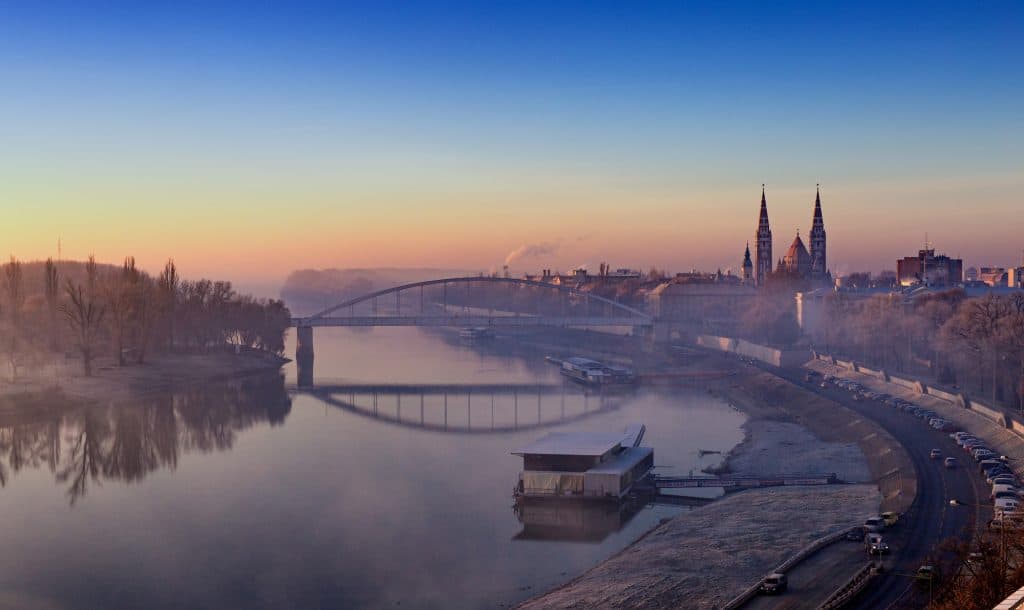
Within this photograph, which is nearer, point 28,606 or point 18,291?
point 28,606

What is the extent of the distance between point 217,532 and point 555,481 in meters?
7.54

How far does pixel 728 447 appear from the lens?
29.9 m

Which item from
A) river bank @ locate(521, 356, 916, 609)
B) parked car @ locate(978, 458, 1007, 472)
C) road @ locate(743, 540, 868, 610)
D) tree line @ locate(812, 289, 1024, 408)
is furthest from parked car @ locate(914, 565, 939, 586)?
tree line @ locate(812, 289, 1024, 408)

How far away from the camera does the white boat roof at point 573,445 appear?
78.2 feet

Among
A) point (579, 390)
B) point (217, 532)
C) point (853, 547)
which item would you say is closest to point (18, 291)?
point (579, 390)

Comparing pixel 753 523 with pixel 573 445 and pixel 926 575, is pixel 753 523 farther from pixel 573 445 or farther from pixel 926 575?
pixel 573 445

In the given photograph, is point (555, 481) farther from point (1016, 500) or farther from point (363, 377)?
point (363, 377)

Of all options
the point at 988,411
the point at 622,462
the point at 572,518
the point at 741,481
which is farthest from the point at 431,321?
the point at 572,518

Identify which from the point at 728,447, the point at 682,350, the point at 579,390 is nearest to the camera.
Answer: the point at 728,447

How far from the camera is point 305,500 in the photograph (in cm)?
2294

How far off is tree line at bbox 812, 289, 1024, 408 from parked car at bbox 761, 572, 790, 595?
60.4ft

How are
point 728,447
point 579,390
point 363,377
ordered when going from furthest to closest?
point 363,377 < point 579,390 < point 728,447

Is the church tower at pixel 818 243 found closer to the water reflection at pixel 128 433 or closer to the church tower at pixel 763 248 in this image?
the church tower at pixel 763 248

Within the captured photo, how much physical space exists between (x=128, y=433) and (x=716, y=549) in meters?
22.2
